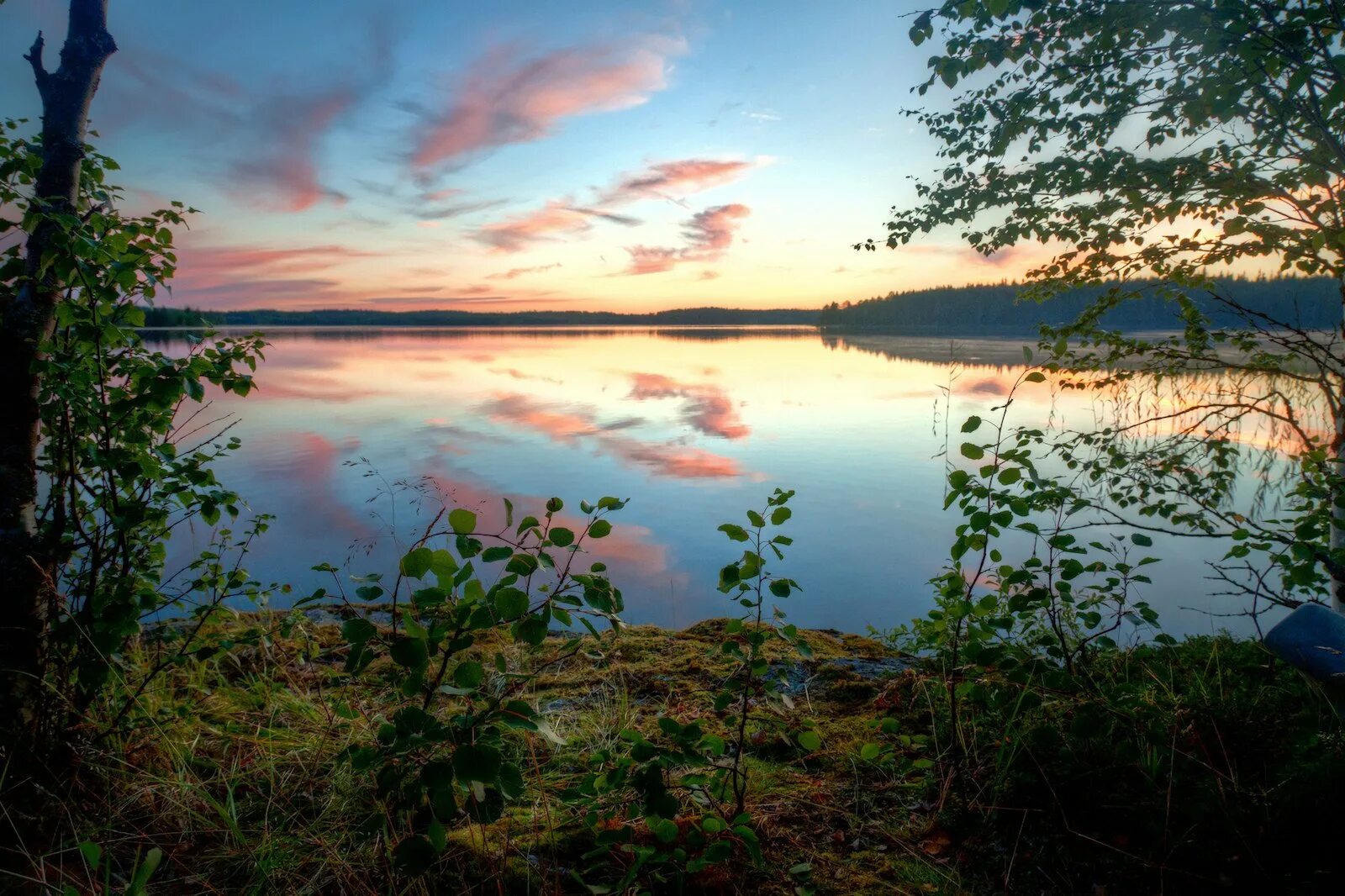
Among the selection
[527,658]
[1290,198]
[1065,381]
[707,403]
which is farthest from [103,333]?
[707,403]

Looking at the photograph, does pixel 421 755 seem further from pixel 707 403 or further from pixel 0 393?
pixel 707 403

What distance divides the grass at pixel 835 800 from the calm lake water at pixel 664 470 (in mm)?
1088

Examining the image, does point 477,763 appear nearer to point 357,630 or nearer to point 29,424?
point 357,630

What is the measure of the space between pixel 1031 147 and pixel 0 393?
6.05m

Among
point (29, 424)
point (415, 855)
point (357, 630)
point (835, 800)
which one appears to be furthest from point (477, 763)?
point (29, 424)

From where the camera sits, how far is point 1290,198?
375cm

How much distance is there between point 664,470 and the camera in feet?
41.1

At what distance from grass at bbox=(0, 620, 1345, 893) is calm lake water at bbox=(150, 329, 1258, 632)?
109 cm

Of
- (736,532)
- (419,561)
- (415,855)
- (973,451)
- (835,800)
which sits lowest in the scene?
(835,800)

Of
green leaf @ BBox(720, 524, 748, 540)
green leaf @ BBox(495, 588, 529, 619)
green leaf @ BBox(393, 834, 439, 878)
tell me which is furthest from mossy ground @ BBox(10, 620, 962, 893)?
green leaf @ BBox(720, 524, 748, 540)

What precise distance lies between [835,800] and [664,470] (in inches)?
384

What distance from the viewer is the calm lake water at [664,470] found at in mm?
7758

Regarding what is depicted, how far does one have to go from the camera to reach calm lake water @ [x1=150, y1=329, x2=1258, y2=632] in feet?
25.5

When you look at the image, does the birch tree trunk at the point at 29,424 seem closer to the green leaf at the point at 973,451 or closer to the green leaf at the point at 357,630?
the green leaf at the point at 357,630
